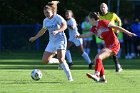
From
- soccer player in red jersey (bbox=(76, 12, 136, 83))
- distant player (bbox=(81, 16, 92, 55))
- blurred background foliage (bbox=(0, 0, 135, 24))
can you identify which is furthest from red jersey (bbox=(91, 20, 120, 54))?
blurred background foliage (bbox=(0, 0, 135, 24))

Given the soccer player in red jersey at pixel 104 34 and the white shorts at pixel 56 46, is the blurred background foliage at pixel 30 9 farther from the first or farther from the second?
the soccer player in red jersey at pixel 104 34

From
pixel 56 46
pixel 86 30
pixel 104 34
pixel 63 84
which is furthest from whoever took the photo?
pixel 86 30

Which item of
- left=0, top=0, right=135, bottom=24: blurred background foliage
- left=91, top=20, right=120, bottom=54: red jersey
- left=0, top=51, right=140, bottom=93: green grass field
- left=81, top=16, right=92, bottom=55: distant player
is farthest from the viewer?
left=0, top=0, right=135, bottom=24: blurred background foliage

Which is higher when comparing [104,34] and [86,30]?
[86,30]

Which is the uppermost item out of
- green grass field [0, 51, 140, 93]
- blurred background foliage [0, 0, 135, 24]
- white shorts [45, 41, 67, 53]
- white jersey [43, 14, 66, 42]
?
blurred background foliage [0, 0, 135, 24]

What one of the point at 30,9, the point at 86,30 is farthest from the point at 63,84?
the point at 30,9

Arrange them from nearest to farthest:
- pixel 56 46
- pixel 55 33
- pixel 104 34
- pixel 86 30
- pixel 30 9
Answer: pixel 55 33 → pixel 104 34 → pixel 56 46 → pixel 86 30 → pixel 30 9

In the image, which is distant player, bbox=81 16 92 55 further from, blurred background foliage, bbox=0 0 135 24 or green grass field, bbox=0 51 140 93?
green grass field, bbox=0 51 140 93

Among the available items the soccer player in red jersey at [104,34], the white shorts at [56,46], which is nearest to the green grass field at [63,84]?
the soccer player in red jersey at [104,34]

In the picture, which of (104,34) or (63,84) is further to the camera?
(104,34)

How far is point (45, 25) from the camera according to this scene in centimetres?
1719

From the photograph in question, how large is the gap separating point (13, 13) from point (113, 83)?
2380 cm

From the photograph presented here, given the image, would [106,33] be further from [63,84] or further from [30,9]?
Answer: [30,9]

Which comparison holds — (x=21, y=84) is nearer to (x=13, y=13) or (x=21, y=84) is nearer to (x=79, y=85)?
(x=79, y=85)
